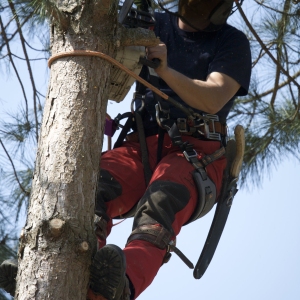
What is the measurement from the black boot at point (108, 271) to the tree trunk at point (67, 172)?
0.03 m

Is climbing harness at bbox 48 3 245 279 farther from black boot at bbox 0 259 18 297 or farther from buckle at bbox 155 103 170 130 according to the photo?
black boot at bbox 0 259 18 297

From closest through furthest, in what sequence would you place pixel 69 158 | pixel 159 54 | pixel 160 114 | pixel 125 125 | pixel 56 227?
pixel 56 227
pixel 69 158
pixel 159 54
pixel 160 114
pixel 125 125

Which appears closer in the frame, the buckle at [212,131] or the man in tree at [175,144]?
the man in tree at [175,144]

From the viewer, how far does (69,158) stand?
2.32 metres

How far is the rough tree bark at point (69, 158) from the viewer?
2203 mm

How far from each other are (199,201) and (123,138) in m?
0.54

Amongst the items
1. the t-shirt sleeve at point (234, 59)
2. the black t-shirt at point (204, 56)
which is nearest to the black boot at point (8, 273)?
the black t-shirt at point (204, 56)

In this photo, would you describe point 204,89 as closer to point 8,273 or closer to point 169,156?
point 169,156

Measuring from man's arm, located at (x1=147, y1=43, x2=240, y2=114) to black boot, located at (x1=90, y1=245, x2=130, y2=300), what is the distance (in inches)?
33.9

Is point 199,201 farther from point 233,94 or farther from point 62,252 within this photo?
point 62,252

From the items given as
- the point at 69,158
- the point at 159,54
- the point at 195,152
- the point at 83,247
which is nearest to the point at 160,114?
the point at 195,152

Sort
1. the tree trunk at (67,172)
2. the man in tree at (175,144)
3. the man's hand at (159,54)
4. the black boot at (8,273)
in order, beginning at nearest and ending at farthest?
the tree trunk at (67,172) → the black boot at (8,273) → the man in tree at (175,144) → the man's hand at (159,54)

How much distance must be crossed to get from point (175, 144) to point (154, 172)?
0.54ft

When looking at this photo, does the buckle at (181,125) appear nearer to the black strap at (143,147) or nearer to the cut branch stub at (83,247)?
the black strap at (143,147)
